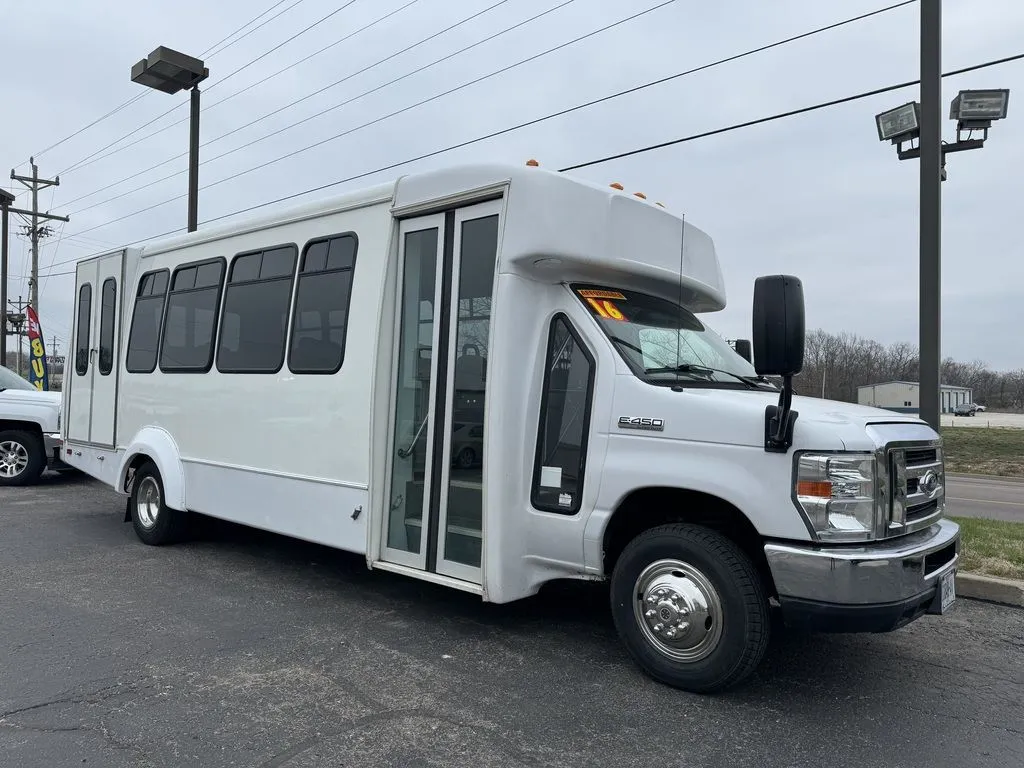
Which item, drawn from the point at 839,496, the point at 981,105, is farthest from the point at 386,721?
the point at 981,105

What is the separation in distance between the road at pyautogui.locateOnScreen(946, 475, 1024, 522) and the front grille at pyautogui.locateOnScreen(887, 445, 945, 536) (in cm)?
848

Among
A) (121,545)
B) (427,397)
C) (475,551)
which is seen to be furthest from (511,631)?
(121,545)

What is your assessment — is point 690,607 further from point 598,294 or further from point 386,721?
point 598,294

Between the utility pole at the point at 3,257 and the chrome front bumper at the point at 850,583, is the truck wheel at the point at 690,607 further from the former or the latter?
the utility pole at the point at 3,257

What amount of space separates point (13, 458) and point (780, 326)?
12.5 metres

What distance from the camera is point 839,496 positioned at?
3.54 meters

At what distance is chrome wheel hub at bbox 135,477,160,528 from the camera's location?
7.50 meters

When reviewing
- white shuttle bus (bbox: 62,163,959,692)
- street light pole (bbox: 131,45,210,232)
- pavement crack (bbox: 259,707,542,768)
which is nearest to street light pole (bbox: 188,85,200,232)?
street light pole (bbox: 131,45,210,232)

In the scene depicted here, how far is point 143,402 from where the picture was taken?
7590mm

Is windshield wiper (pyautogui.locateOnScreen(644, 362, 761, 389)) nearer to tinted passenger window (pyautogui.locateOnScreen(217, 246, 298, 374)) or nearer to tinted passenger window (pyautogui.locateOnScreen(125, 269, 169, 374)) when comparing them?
tinted passenger window (pyautogui.locateOnScreen(217, 246, 298, 374))

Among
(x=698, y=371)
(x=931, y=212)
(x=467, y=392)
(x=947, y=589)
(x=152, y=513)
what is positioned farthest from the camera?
(x=152, y=513)

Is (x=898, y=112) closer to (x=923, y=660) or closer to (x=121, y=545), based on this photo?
(x=923, y=660)

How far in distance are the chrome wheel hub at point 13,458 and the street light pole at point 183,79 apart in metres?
4.69

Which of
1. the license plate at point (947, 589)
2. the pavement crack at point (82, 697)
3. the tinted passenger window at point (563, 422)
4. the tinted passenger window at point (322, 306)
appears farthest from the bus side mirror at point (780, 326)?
the pavement crack at point (82, 697)
